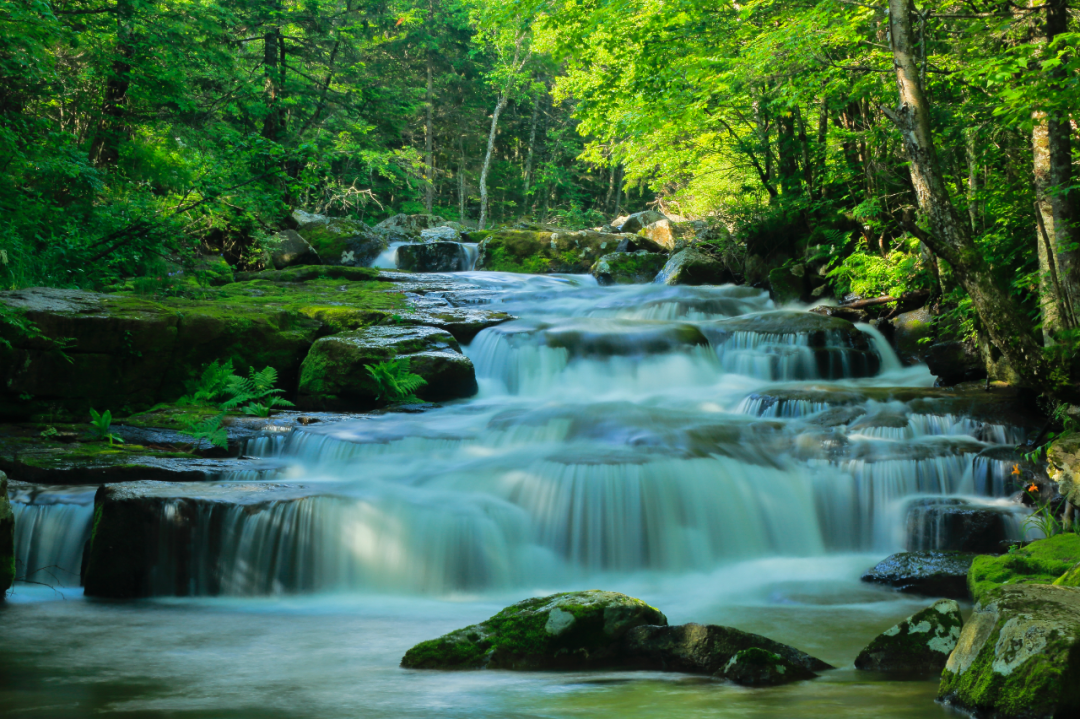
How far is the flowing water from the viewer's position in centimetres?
350

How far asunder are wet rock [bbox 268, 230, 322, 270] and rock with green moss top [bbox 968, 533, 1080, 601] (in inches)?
637

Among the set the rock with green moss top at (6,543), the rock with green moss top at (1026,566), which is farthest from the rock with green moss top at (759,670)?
the rock with green moss top at (6,543)

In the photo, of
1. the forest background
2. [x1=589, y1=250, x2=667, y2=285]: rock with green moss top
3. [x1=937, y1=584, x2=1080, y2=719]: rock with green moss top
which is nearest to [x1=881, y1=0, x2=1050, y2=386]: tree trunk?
the forest background

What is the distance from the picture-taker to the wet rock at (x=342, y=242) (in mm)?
20719

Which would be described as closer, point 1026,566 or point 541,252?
point 1026,566

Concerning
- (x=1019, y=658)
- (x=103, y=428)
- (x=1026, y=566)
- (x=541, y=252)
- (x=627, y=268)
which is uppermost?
(x=541, y=252)

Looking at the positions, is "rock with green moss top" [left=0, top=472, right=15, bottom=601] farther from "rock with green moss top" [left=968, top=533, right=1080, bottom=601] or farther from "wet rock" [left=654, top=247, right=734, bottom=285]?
"wet rock" [left=654, top=247, right=734, bottom=285]

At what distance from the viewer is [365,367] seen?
10031 millimetres

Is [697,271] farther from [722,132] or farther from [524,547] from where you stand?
[524,547]

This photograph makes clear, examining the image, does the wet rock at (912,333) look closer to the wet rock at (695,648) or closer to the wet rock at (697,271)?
the wet rock at (697,271)

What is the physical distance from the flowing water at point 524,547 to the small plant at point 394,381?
454mm

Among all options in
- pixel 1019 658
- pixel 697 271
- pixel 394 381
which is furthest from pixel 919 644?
pixel 697 271

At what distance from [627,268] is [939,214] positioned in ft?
39.1

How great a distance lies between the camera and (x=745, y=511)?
286 inches
